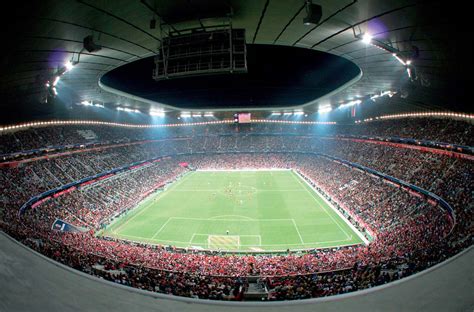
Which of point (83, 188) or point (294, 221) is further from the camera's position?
point (83, 188)

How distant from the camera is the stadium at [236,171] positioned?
23.5 ft

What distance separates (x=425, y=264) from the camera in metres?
10.7

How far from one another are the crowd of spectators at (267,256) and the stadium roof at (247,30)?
27.1 feet

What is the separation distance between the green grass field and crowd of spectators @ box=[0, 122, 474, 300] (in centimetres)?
245

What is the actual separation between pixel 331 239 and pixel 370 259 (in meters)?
11.7

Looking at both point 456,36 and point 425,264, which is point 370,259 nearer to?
point 425,264

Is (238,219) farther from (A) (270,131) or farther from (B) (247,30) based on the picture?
(A) (270,131)

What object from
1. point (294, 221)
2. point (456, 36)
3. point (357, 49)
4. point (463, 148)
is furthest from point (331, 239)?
point (456, 36)

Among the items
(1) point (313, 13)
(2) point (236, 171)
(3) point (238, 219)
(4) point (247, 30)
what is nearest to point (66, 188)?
(3) point (238, 219)

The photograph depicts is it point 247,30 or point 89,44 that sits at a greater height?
point 247,30

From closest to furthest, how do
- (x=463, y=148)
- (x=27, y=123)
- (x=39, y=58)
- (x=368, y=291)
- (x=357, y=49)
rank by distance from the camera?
1. (x=368, y=291)
2. (x=39, y=58)
3. (x=357, y=49)
4. (x=463, y=148)
5. (x=27, y=123)

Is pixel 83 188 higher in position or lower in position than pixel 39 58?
lower

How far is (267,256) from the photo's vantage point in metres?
22.0

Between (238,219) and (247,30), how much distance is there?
24108 millimetres
